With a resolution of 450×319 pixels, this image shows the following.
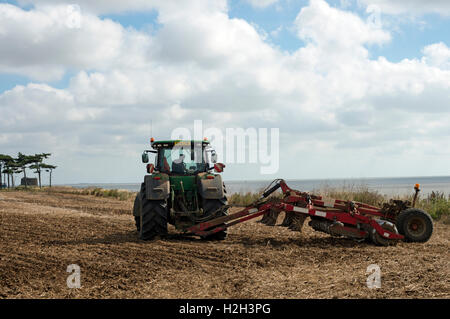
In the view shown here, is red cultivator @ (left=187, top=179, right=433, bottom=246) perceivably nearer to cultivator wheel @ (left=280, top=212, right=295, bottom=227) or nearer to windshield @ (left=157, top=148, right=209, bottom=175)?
cultivator wheel @ (left=280, top=212, right=295, bottom=227)

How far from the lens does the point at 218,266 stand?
6.62m

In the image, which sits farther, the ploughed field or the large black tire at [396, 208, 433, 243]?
the large black tire at [396, 208, 433, 243]

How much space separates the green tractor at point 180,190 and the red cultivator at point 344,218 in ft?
1.25

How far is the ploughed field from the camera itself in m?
5.27

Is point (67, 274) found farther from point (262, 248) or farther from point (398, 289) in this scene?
point (398, 289)

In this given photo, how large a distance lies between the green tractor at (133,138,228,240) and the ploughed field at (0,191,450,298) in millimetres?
417

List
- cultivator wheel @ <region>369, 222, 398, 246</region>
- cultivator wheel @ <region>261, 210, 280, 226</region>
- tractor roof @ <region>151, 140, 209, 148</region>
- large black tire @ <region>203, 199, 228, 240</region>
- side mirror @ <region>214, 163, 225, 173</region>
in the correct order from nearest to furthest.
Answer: cultivator wheel @ <region>369, 222, 398, 246</region>
cultivator wheel @ <region>261, 210, 280, 226</region>
large black tire @ <region>203, 199, 228, 240</region>
side mirror @ <region>214, 163, 225, 173</region>
tractor roof @ <region>151, 140, 209, 148</region>

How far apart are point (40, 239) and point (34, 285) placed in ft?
12.3

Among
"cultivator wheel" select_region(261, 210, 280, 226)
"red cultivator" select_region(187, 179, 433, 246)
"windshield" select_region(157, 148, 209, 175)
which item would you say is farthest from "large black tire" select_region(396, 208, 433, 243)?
"windshield" select_region(157, 148, 209, 175)

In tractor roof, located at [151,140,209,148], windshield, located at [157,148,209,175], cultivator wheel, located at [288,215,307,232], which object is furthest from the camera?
windshield, located at [157,148,209,175]

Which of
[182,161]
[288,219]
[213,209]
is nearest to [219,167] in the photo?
[182,161]
